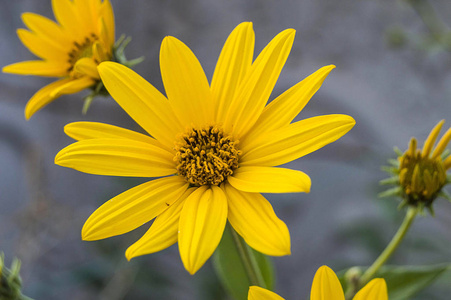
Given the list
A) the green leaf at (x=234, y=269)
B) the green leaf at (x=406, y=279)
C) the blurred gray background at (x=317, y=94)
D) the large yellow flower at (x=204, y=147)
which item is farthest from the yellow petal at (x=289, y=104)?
the blurred gray background at (x=317, y=94)

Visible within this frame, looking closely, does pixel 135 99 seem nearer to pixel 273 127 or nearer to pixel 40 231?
pixel 273 127

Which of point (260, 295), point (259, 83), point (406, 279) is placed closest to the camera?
point (260, 295)

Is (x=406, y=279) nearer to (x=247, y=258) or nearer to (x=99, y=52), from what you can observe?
(x=247, y=258)

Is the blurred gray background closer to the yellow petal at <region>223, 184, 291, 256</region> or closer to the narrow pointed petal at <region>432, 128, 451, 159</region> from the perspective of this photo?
the narrow pointed petal at <region>432, 128, 451, 159</region>

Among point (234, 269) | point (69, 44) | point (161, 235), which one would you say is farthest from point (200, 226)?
point (69, 44)

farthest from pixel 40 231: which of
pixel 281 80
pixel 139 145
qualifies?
pixel 139 145

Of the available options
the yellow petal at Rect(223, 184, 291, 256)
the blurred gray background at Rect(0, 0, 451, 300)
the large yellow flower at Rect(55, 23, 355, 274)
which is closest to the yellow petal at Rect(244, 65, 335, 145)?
the large yellow flower at Rect(55, 23, 355, 274)
